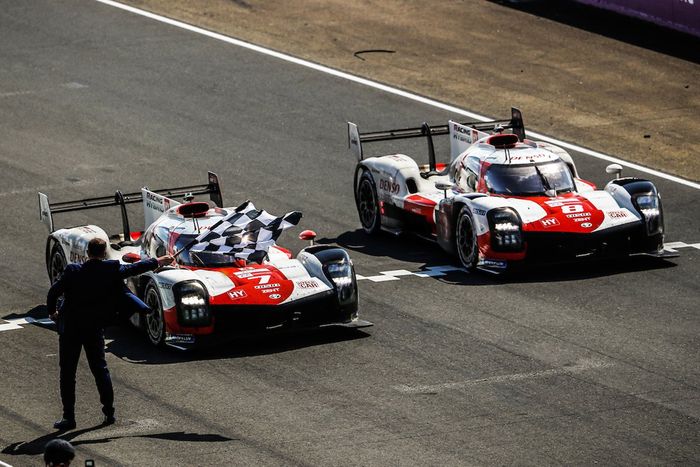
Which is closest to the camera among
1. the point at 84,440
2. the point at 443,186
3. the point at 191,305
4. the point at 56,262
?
the point at 84,440

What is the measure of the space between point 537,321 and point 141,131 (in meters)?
13.4

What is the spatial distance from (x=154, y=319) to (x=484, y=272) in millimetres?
5443

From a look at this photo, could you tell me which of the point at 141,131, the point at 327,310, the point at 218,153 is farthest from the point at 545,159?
the point at 141,131

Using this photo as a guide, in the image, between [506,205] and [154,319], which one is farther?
[506,205]

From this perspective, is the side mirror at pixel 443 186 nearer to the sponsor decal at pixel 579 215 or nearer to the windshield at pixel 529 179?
the windshield at pixel 529 179

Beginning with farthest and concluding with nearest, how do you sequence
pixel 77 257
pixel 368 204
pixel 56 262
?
pixel 368 204
pixel 56 262
pixel 77 257

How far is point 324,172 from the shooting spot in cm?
3030

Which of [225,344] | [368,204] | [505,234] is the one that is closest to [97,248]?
[225,344]

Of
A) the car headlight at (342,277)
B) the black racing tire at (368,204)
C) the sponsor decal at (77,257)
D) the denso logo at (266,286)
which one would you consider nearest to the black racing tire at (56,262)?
the sponsor decal at (77,257)

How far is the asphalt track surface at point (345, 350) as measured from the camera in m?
17.1

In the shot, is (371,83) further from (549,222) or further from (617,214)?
(549,222)

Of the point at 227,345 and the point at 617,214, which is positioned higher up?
the point at 617,214

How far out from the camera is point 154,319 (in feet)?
67.6

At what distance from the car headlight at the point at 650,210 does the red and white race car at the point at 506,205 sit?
0.01m
